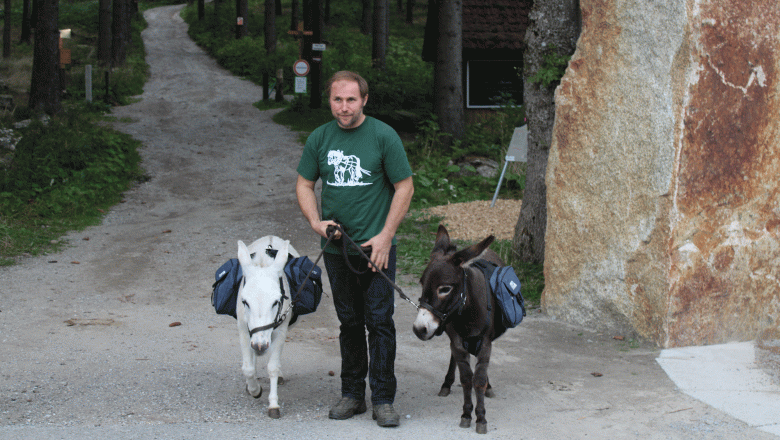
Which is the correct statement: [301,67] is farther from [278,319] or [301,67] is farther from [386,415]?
[386,415]

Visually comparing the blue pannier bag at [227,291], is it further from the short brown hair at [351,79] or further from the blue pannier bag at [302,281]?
the short brown hair at [351,79]

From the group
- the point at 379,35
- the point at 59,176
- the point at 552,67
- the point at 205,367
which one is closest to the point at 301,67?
the point at 379,35

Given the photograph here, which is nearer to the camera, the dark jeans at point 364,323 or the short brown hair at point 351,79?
the short brown hair at point 351,79

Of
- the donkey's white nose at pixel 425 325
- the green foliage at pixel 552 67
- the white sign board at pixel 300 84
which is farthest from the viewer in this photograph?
the white sign board at pixel 300 84

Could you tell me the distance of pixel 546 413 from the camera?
4.76 meters

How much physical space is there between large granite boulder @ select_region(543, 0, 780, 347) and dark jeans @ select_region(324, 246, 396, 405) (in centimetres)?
264

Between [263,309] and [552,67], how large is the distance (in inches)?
202

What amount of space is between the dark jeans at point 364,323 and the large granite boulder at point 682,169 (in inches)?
104

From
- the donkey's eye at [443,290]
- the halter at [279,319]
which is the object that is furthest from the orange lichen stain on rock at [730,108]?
the halter at [279,319]

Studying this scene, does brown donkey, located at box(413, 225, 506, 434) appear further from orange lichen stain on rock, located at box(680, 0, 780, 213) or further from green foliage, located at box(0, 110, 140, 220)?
green foliage, located at box(0, 110, 140, 220)

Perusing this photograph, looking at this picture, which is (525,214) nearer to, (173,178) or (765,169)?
(765,169)

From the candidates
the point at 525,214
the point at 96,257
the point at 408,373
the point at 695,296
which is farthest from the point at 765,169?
the point at 96,257

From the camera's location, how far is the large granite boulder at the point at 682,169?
230 inches

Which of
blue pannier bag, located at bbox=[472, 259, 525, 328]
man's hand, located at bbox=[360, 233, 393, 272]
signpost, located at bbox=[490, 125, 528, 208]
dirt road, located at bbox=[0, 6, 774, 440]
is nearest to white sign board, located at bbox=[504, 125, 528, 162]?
signpost, located at bbox=[490, 125, 528, 208]
